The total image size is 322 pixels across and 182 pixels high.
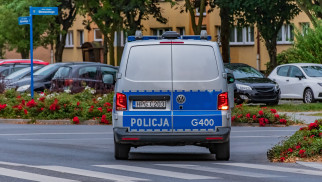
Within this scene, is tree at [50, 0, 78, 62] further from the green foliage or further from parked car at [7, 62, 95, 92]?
parked car at [7, 62, 95, 92]

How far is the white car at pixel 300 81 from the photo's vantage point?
34.4 m

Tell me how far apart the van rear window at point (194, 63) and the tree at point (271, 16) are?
30638 mm

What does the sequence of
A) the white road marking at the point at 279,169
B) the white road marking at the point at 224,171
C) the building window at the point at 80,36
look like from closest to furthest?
1. the white road marking at the point at 224,171
2. the white road marking at the point at 279,169
3. the building window at the point at 80,36

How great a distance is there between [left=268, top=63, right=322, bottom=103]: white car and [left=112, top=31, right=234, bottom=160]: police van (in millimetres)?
20598

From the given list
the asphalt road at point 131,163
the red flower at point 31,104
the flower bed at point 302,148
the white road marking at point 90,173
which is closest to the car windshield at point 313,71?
the red flower at point 31,104

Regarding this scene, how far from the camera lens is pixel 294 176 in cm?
1247

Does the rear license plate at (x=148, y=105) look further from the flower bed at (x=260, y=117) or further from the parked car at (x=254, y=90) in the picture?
the parked car at (x=254, y=90)

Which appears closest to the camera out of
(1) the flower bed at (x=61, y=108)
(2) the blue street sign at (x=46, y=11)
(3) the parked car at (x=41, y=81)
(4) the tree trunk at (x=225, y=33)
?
(1) the flower bed at (x=61, y=108)

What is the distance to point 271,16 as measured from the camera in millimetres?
45281

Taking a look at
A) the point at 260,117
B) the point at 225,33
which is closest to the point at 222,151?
the point at 260,117

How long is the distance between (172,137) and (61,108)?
41.4 ft

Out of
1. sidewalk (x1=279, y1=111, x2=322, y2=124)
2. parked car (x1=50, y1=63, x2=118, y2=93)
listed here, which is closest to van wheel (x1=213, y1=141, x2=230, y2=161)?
sidewalk (x1=279, y1=111, x2=322, y2=124)

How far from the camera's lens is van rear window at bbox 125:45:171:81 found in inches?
556

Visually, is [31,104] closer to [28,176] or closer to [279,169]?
[279,169]
